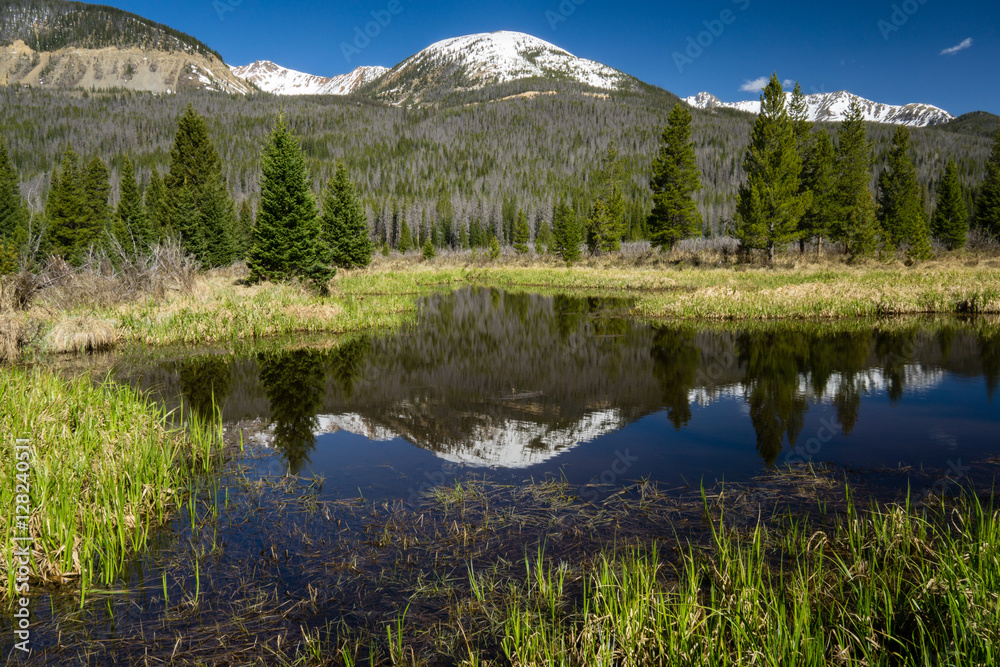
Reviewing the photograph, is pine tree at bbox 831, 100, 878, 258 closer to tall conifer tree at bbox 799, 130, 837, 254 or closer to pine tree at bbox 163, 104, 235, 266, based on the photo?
tall conifer tree at bbox 799, 130, 837, 254

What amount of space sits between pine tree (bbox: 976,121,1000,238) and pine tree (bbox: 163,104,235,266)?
205 feet

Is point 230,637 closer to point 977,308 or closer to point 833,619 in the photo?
point 833,619

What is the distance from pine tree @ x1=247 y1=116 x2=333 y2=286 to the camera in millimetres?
25828

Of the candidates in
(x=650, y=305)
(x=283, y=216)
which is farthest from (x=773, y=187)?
(x=283, y=216)

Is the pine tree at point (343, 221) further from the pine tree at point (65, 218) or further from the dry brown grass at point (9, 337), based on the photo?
the dry brown grass at point (9, 337)

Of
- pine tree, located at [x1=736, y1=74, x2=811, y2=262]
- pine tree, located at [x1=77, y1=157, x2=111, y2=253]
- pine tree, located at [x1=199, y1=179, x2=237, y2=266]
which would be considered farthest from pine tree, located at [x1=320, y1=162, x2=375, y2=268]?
pine tree, located at [x1=736, y1=74, x2=811, y2=262]

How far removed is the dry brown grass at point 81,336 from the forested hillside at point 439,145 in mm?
92852

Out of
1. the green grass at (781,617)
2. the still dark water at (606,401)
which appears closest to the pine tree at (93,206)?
the still dark water at (606,401)

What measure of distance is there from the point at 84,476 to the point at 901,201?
5313 cm

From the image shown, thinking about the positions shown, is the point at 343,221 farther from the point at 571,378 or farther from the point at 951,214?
the point at 951,214

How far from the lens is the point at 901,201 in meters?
42.8

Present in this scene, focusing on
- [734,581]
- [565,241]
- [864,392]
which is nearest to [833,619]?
[734,581]

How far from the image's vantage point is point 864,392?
1065cm

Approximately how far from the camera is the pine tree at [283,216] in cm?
2583
